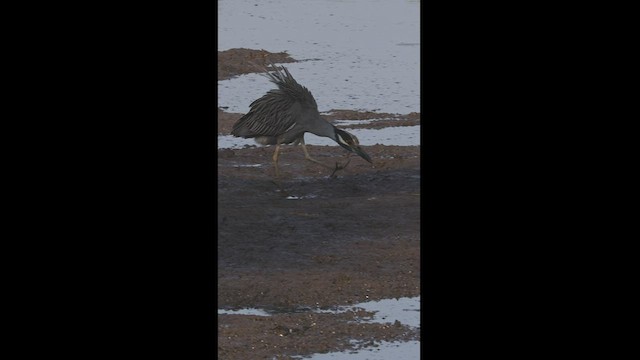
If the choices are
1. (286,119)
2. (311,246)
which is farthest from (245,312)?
(286,119)

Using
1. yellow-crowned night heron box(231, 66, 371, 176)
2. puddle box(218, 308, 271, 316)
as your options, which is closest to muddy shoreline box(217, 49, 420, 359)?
puddle box(218, 308, 271, 316)

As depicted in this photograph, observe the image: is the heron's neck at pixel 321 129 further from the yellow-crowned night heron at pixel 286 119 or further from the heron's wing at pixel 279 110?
the heron's wing at pixel 279 110

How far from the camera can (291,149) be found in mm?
11539

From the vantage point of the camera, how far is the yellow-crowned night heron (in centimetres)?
966

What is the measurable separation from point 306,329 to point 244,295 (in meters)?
0.74

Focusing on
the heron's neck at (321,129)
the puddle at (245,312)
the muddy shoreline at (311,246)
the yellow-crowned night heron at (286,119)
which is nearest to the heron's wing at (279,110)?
the yellow-crowned night heron at (286,119)

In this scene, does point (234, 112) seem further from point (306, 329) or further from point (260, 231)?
point (306, 329)

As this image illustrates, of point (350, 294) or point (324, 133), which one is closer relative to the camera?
point (350, 294)

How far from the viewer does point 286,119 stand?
9.66 meters

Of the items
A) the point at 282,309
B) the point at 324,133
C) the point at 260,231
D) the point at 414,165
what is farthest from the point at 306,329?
the point at 414,165

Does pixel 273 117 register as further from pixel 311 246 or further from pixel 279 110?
pixel 311 246

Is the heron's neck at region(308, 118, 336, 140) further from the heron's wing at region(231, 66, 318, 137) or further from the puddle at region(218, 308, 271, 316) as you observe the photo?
the puddle at region(218, 308, 271, 316)
